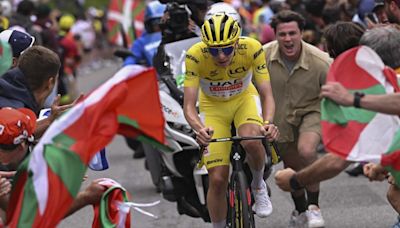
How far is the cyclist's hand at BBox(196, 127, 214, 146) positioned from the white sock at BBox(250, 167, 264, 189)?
87 cm

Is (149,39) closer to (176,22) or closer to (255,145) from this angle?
(176,22)

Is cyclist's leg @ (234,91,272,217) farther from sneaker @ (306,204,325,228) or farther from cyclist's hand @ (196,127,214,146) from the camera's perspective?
sneaker @ (306,204,325,228)

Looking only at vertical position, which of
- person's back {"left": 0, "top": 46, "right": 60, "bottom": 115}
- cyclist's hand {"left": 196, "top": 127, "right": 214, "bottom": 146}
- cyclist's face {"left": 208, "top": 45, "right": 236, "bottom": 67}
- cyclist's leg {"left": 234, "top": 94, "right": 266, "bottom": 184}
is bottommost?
cyclist's leg {"left": 234, "top": 94, "right": 266, "bottom": 184}

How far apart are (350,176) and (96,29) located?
2859 centimetres

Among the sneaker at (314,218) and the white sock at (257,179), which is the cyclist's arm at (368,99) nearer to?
the white sock at (257,179)

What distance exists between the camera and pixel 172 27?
11.4 m

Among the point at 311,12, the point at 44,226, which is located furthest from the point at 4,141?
the point at 311,12

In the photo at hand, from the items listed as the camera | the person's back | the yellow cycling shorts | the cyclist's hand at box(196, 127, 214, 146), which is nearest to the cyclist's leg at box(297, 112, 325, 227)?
the yellow cycling shorts

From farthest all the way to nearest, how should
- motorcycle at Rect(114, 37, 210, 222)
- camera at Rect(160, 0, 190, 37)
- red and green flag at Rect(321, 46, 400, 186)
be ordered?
camera at Rect(160, 0, 190, 37) → motorcycle at Rect(114, 37, 210, 222) → red and green flag at Rect(321, 46, 400, 186)

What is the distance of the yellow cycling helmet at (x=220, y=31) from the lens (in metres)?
8.94

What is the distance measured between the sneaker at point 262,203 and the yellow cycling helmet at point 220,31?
1.29 metres

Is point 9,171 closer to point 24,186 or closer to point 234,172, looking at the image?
point 24,186

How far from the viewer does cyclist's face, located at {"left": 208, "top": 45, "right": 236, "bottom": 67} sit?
9.00 m

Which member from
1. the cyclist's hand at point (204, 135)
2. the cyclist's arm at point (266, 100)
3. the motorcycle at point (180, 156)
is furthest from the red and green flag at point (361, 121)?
the motorcycle at point (180, 156)
